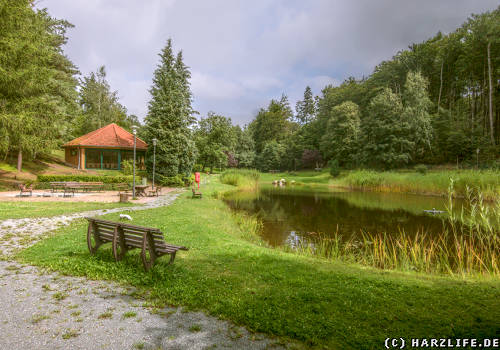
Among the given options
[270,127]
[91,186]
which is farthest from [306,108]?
[91,186]

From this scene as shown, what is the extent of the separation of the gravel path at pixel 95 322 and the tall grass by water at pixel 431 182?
51.3ft

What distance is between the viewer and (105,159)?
96.5ft

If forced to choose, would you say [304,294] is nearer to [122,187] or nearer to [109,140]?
[122,187]

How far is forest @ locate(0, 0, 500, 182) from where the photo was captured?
17.1 meters

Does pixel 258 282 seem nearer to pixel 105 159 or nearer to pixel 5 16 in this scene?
pixel 5 16

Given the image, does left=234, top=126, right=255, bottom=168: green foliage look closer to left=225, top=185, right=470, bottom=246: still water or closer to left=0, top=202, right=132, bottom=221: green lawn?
left=225, top=185, right=470, bottom=246: still water

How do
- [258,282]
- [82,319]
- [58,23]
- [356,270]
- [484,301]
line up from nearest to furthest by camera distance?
[82,319] < [484,301] < [258,282] < [356,270] < [58,23]

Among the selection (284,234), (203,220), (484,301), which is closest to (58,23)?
(203,220)

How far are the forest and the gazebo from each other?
7.91 feet

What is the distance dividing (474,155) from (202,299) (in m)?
35.2

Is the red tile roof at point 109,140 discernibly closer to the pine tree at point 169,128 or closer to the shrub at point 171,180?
the pine tree at point 169,128

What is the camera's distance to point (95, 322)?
2.93 m

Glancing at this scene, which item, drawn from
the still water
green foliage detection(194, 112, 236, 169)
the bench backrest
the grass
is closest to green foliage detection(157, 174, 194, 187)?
the still water

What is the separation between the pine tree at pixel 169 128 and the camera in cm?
2267
